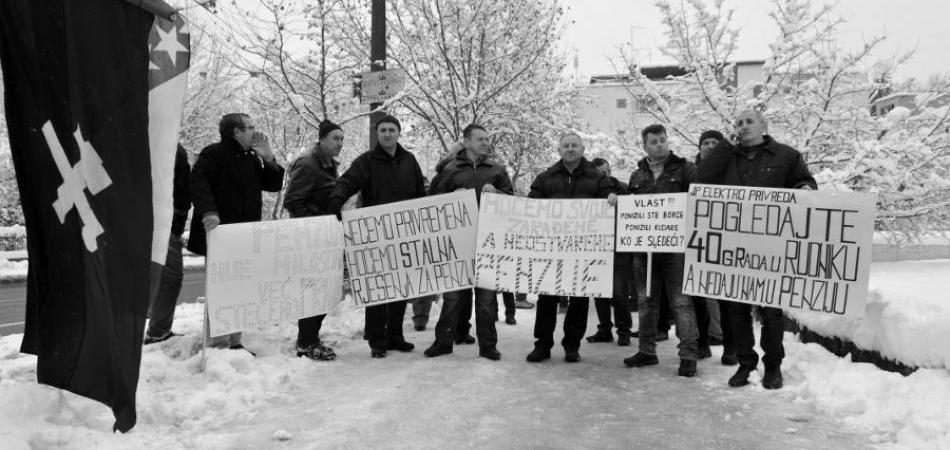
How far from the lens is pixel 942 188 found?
9438 mm

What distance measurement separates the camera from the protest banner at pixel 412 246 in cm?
632

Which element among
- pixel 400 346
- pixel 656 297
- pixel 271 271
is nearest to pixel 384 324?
pixel 400 346

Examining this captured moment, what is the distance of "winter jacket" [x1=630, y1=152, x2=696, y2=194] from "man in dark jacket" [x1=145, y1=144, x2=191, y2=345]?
399 centimetres

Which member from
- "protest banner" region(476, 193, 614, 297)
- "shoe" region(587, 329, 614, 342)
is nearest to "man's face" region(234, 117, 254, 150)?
"protest banner" region(476, 193, 614, 297)

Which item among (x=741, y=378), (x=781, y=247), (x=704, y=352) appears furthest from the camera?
(x=704, y=352)

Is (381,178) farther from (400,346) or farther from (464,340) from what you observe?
(464,340)

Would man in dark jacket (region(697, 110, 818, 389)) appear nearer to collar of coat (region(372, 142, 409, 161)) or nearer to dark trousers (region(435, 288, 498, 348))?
dark trousers (region(435, 288, 498, 348))

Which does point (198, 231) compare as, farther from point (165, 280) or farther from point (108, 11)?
point (108, 11)

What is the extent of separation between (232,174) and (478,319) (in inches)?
97.1

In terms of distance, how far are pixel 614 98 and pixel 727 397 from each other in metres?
44.4

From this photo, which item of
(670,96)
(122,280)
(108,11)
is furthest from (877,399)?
(670,96)

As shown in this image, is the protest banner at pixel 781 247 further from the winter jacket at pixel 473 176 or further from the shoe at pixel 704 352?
the winter jacket at pixel 473 176

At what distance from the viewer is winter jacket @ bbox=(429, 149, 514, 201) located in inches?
257

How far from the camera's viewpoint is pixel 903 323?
463cm
